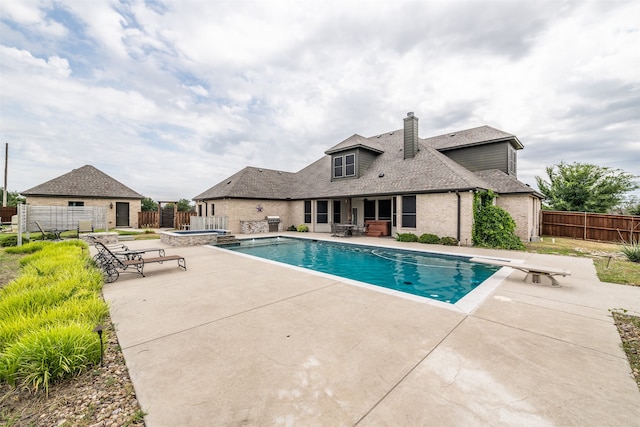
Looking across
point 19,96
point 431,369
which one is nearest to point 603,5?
point 431,369

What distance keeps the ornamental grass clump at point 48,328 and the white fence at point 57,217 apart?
10.5m

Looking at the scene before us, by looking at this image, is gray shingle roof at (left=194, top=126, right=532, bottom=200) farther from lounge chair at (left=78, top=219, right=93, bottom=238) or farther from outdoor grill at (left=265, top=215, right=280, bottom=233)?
lounge chair at (left=78, top=219, right=93, bottom=238)

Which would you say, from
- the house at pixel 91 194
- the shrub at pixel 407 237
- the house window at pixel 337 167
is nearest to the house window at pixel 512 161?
the shrub at pixel 407 237

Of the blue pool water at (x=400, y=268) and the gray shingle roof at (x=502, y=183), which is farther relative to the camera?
the gray shingle roof at (x=502, y=183)

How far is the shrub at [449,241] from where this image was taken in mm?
13255

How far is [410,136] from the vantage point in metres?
17.4

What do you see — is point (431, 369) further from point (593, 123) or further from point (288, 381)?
point (593, 123)

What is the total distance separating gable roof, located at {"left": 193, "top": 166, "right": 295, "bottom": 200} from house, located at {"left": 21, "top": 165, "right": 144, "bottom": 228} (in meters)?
6.88

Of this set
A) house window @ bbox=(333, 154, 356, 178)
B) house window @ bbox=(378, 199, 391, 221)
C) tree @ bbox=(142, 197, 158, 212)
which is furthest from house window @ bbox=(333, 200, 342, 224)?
tree @ bbox=(142, 197, 158, 212)

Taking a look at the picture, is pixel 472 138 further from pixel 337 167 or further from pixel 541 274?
pixel 541 274

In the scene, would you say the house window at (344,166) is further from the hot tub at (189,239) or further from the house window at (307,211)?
the hot tub at (189,239)

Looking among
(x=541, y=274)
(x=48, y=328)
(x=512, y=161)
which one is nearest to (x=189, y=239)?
(x=48, y=328)

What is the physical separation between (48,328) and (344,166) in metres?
18.7

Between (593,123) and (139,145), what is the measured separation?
39509 millimetres
